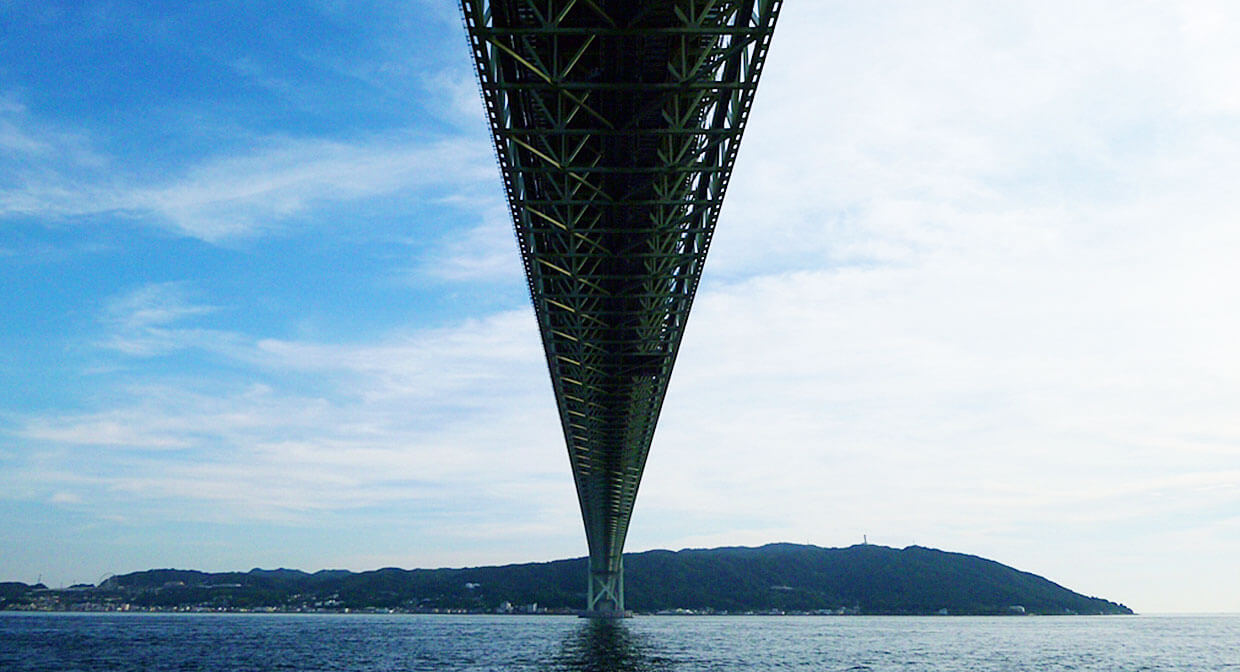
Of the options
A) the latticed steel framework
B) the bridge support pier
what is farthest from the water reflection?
the bridge support pier

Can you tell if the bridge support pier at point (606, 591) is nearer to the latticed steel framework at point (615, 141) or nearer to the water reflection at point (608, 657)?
Answer: the water reflection at point (608, 657)

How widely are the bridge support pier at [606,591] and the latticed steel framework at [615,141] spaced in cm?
7114

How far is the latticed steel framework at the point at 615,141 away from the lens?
57.5 feet

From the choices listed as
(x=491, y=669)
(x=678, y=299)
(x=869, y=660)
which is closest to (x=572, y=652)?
(x=491, y=669)

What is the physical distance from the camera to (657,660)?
139ft

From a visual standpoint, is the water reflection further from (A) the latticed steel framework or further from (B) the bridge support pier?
(B) the bridge support pier

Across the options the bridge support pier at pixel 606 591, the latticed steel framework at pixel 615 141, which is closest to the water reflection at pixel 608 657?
the latticed steel framework at pixel 615 141

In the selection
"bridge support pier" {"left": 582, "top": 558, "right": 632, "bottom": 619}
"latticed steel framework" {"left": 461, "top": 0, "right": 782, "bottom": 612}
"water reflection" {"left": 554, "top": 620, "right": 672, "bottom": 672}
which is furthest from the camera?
"bridge support pier" {"left": 582, "top": 558, "right": 632, "bottom": 619}

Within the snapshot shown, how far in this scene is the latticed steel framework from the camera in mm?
17531

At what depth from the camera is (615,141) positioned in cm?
2203

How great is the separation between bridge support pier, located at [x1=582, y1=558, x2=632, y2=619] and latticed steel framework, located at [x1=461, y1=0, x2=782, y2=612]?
7114 centimetres

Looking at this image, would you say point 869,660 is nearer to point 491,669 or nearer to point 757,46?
point 491,669

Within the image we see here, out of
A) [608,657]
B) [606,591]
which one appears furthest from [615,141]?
[606,591]

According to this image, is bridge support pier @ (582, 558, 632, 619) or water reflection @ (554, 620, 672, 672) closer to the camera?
water reflection @ (554, 620, 672, 672)
